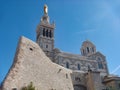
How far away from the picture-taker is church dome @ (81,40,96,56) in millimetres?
47872

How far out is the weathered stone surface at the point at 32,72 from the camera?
47.0ft

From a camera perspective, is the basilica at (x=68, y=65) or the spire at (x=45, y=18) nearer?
the basilica at (x=68, y=65)

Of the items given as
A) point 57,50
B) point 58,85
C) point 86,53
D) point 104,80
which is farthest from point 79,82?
point 86,53

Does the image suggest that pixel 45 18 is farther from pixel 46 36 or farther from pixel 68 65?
pixel 68 65

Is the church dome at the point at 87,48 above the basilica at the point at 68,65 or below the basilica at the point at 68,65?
above

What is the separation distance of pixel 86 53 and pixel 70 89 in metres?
27.8

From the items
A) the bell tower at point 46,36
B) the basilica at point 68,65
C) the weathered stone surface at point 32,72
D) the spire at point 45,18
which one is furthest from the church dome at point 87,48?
the weathered stone surface at point 32,72

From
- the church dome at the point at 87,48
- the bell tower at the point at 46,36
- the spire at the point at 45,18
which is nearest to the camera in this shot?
the bell tower at the point at 46,36

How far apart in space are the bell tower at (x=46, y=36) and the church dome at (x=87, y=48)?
10709 millimetres

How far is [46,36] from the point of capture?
150 feet

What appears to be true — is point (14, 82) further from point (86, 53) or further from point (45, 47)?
point (86, 53)

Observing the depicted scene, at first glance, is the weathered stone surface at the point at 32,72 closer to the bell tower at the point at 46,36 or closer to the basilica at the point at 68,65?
the basilica at the point at 68,65

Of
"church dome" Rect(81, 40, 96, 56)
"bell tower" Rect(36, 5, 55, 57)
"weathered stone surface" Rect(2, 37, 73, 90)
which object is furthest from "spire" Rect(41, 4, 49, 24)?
"weathered stone surface" Rect(2, 37, 73, 90)

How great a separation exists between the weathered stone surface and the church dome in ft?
91.7
